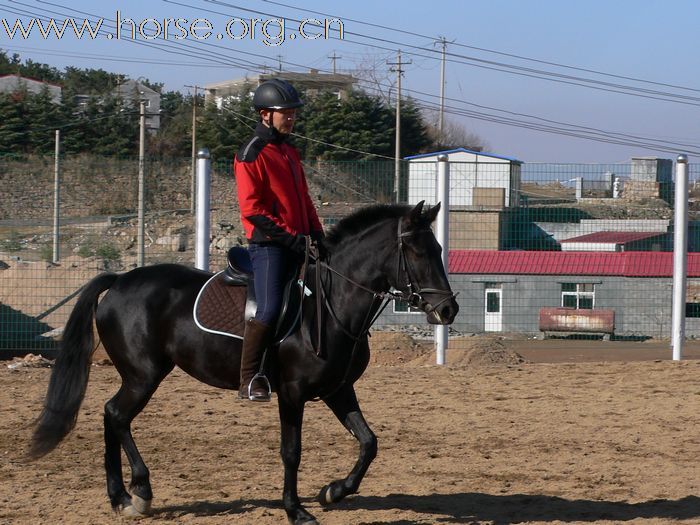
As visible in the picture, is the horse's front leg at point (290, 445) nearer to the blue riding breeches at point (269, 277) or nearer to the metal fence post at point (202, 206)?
the blue riding breeches at point (269, 277)

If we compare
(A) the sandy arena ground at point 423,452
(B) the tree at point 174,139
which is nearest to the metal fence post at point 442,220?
(A) the sandy arena ground at point 423,452

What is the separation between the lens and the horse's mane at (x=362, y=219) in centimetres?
560

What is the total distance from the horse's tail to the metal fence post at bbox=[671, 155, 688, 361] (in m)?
8.79

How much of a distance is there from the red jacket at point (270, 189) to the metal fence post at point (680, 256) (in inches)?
335

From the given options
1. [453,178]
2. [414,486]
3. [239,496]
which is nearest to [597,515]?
[414,486]

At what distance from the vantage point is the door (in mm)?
14844

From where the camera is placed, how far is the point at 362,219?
5664 mm

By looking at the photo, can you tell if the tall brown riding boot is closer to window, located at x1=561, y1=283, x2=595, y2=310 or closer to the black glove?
the black glove

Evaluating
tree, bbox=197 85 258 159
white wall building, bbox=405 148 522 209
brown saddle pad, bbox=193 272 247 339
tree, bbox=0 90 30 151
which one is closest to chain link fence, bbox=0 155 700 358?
white wall building, bbox=405 148 522 209

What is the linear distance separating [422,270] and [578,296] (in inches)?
434

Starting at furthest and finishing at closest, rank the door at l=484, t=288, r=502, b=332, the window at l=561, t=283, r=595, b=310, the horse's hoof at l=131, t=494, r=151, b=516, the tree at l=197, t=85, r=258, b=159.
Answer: the tree at l=197, t=85, r=258, b=159
the window at l=561, t=283, r=595, b=310
the door at l=484, t=288, r=502, b=332
the horse's hoof at l=131, t=494, r=151, b=516

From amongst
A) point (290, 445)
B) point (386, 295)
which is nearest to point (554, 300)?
point (386, 295)

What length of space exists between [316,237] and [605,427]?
3826mm

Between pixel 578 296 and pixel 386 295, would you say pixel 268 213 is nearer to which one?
pixel 386 295
